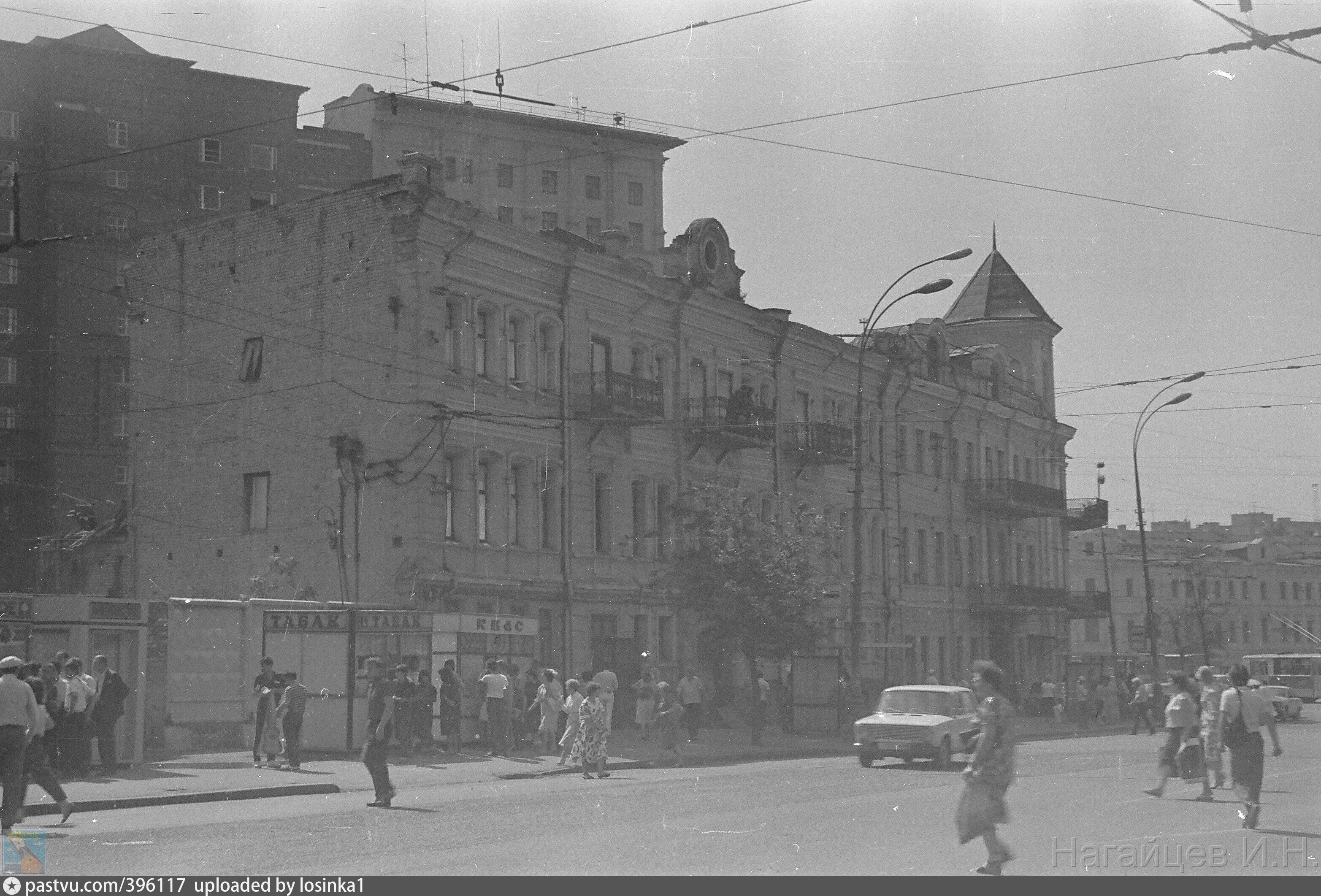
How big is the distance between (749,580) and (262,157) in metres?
42.3

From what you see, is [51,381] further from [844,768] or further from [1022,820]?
[1022,820]

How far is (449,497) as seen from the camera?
1356 inches

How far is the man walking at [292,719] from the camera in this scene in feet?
77.3

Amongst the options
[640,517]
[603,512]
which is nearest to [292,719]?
[603,512]

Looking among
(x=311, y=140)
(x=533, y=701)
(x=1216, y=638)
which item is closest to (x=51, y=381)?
(x=311, y=140)

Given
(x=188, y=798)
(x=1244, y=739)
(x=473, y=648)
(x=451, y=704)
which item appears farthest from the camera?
(x=473, y=648)

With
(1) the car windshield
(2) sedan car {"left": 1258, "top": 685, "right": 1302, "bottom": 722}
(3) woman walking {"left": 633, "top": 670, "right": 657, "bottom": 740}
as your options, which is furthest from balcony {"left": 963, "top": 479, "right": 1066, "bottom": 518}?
(1) the car windshield

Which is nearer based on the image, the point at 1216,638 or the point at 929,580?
the point at 929,580

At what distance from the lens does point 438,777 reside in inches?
907

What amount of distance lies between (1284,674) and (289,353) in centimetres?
5724

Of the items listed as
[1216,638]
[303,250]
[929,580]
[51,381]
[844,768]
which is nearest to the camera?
[844,768]

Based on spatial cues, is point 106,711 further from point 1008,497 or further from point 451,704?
point 1008,497

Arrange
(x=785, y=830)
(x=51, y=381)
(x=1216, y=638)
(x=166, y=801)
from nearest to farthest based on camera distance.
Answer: (x=785, y=830) → (x=166, y=801) → (x=51, y=381) → (x=1216, y=638)

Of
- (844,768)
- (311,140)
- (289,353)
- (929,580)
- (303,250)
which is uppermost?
(311,140)
